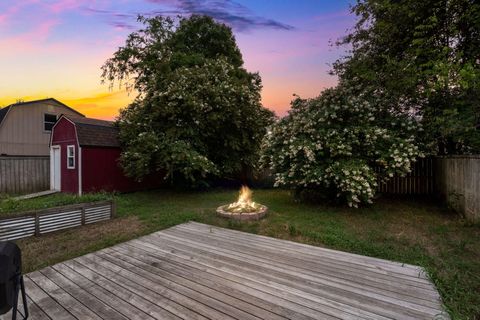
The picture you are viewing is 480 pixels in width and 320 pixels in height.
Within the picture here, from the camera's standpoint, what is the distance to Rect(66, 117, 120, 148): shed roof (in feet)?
34.1

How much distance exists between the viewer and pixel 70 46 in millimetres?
8727

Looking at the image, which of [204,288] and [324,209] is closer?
[204,288]

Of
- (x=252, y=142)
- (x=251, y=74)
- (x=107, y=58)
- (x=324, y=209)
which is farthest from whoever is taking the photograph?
(x=251, y=74)

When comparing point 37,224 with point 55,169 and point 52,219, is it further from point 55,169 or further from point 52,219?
point 55,169

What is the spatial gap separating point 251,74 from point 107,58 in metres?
8.21

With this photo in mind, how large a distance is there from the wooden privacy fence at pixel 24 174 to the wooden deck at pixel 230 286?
10.5 meters

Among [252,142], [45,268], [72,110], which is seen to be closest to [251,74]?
[252,142]

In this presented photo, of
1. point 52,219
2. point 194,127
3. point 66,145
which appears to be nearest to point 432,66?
point 194,127

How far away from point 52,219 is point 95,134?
6699 millimetres

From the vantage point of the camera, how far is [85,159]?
33.6 ft

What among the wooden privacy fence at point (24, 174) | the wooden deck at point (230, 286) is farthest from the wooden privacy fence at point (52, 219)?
the wooden privacy fence at point (24, 174)

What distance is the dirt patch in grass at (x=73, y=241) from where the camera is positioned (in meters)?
3.80

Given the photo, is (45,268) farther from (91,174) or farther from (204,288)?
(91,174)

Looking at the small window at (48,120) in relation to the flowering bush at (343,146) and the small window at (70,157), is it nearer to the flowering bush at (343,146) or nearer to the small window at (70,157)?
the small window at (70,157)
